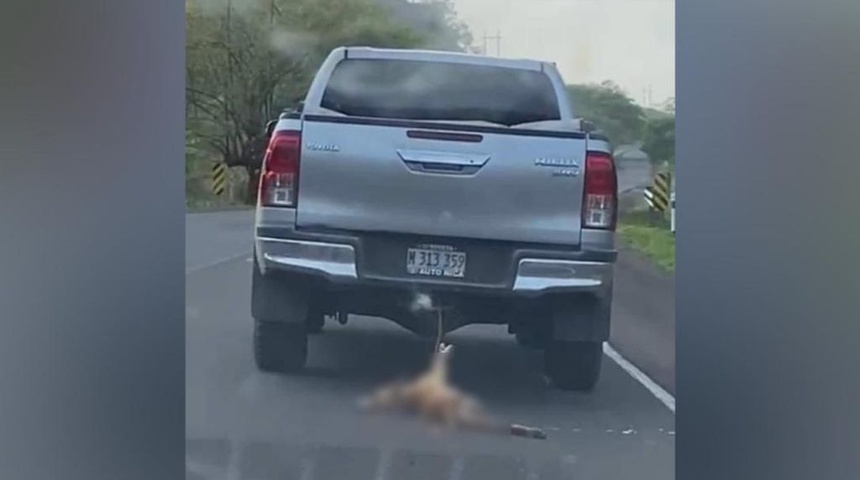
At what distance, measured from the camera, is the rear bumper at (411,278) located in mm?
2826

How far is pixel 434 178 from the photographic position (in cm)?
281

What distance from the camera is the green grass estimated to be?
281 cm

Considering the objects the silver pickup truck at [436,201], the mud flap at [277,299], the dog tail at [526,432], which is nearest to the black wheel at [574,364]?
the silver pickup truck at [436,201]

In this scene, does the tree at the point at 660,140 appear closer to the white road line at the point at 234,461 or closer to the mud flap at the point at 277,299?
the mud flap at the point at 277,299

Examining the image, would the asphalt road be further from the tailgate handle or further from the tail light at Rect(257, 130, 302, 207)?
the tailgate handle

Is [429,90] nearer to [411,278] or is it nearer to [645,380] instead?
[411,278]

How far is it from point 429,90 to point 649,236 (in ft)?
2.61

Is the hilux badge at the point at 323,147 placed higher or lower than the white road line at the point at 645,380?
higher

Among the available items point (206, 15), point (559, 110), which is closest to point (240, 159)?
point (206, 15)

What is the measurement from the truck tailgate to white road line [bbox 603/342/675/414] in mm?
376

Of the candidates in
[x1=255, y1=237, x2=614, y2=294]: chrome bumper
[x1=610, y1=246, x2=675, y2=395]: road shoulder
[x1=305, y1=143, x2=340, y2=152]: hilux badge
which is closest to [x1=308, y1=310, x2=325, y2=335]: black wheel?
[x1=255, y1=237, x2=614, y2=294]: chrome bumper

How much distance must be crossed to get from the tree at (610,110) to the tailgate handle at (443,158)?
0.33 metres

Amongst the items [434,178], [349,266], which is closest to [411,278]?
[349,266]
